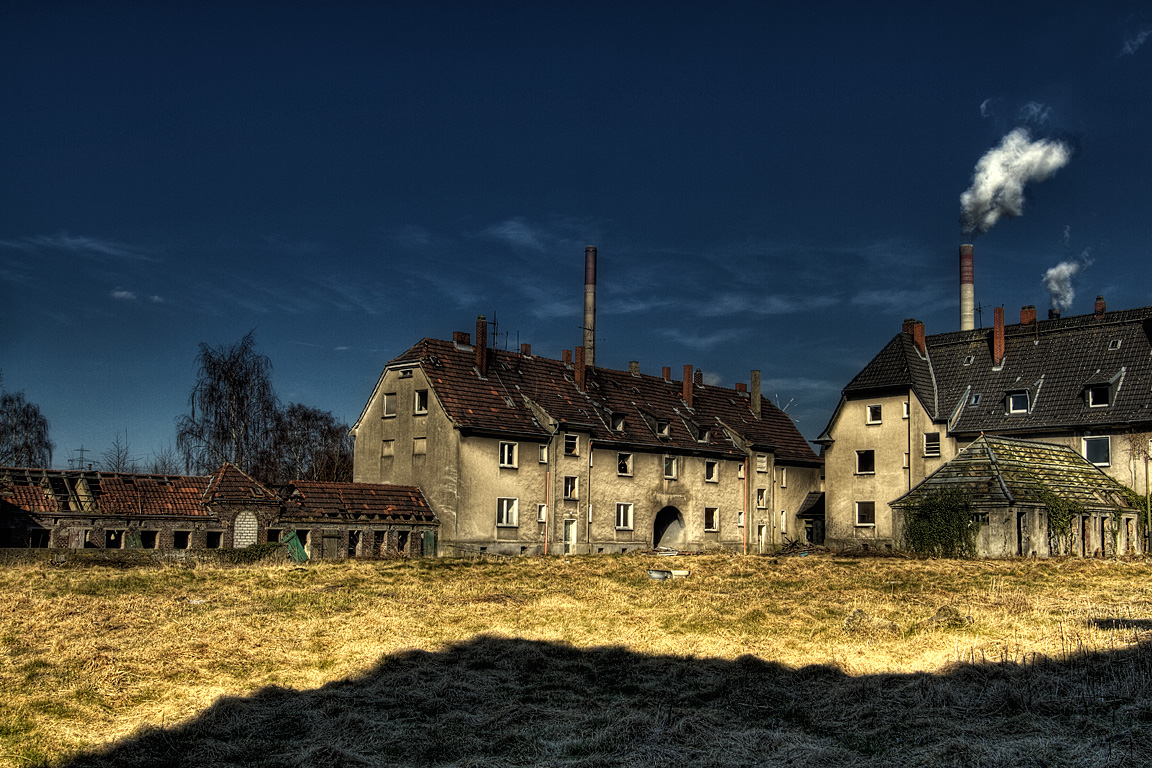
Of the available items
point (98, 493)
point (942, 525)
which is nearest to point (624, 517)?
point (942, 525)

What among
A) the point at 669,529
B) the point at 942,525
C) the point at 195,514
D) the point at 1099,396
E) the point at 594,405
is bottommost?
the point at 669,529

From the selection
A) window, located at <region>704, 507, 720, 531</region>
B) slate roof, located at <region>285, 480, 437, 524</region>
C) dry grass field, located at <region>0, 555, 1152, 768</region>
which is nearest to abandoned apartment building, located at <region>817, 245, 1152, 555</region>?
window, located at <region>704, 507, 720, 531</region>

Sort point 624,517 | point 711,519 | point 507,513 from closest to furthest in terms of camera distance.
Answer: point 507,513
point 624,517
point 711,519

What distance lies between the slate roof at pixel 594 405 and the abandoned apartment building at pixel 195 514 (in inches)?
212

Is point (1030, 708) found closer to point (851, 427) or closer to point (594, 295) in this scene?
point (851, 427)

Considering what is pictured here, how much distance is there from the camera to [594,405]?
51.1 metres

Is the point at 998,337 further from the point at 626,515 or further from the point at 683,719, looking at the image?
the point at 683,719

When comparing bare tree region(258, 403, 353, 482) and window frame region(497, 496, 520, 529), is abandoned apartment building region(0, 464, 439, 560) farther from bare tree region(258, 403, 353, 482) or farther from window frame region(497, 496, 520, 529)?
bare tree region(258, 403, 353, 482)

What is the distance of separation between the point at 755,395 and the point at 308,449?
109ft

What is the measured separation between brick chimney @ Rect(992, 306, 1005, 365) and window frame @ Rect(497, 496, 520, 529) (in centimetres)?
2378

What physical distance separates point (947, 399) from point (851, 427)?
462cm

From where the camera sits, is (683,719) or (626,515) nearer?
(683,719)

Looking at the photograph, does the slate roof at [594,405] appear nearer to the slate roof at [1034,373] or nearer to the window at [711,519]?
the window at [711,519]

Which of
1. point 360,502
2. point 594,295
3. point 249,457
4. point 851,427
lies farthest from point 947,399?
point 249,457
